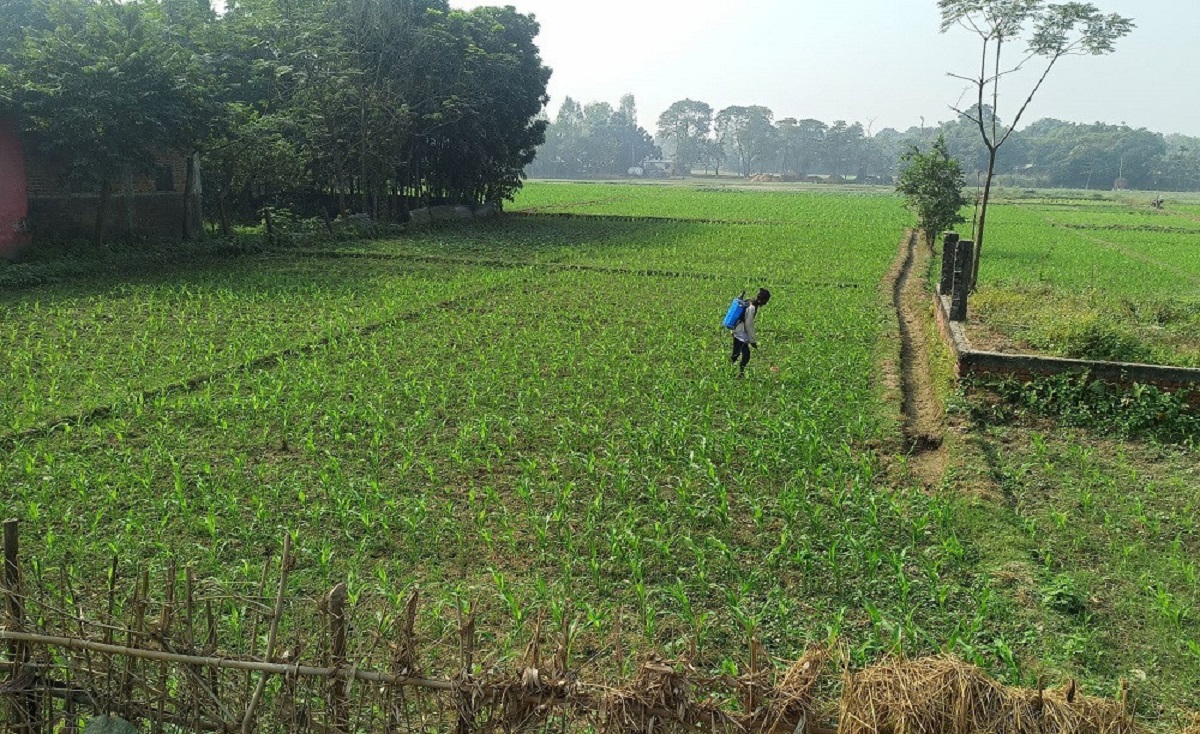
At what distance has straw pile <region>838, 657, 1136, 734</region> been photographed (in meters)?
3.08

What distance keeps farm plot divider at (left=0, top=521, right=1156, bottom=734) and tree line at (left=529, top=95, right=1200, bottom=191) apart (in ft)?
326

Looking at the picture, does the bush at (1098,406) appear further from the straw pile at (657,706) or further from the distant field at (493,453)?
the straw pile at (657,706)

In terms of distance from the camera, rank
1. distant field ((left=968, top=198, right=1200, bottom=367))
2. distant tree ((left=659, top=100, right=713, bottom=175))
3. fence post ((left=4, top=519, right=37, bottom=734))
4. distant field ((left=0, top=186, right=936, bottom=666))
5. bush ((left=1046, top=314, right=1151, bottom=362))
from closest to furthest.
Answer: fence post ((left=4, top=519, right=37, bottom=734)) < distant field ((left=0, top=186, right=936, bottom=666)) < bush ((left=1046, top=314, right=1151, bottom=362)) < distant field ((left=968, top=198, right=1200, bottom=367)) < distant tree ((left=659, top=100, right=713, bottom=175))

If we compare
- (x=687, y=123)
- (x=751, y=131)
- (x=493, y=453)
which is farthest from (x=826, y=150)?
(x=493, y=453)

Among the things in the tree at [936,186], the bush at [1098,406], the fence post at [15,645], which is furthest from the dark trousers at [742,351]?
the tree at [936,186]

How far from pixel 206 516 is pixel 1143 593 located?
694 cm

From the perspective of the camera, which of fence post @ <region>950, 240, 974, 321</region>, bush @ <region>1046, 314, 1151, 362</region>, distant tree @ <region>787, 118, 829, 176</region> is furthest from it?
distant tree @ <region>787, 118, 829, 176</region>

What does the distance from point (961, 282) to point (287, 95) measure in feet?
77.7

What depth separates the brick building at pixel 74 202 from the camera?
18.6m

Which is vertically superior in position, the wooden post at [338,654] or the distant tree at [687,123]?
the distant tree at [687,123]

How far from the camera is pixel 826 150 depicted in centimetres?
12381

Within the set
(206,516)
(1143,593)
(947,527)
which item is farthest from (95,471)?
(1143,593)

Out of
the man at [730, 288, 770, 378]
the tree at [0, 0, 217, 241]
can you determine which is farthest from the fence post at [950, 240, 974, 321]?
the tree at [0, 0, 217, 241]

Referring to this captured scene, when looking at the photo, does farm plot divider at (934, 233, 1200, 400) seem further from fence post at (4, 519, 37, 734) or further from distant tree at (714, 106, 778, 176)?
distant tree at (714, 106, 778, 176)
